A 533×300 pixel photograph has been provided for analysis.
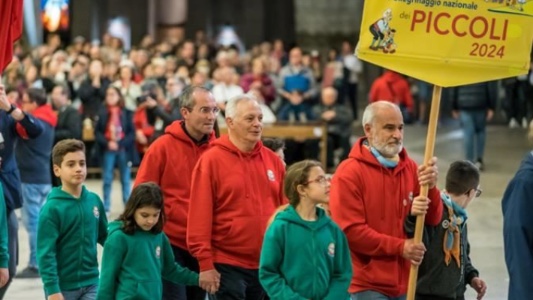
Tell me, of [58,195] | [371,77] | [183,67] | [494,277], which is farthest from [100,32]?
[58,195]

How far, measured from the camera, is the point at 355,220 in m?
7.95

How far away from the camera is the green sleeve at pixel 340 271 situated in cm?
756

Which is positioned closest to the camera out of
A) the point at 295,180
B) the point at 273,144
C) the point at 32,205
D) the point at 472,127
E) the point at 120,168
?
the point at 295,180

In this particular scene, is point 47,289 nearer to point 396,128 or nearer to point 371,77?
point 396,128

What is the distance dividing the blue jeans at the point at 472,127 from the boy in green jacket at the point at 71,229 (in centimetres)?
1227

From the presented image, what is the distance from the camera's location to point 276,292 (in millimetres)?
7457

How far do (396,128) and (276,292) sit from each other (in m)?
1.31

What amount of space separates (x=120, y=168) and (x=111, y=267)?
9.27 m

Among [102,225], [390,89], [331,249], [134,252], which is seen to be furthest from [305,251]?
[390,89]

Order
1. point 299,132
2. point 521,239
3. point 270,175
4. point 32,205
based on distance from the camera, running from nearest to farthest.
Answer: point 521,239 → point 270,175 → point 32,205 → point 299,132

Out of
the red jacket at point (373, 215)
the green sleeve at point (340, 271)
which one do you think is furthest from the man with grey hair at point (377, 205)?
the green sleeve at point (340, 271)

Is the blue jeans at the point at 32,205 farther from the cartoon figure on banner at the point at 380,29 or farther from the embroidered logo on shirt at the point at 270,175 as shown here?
the cartoon figure on banner at the point at 380,29

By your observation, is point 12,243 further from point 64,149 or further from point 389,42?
point 389,42

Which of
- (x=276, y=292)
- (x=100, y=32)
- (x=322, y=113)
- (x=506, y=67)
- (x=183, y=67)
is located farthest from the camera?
(x=100, y=32)
